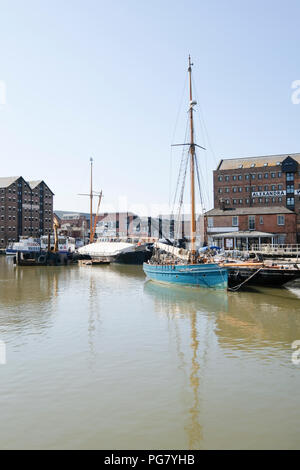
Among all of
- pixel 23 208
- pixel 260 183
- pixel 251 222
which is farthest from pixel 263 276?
pixel 23 208

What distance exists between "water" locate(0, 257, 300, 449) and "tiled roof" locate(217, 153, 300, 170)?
230ft

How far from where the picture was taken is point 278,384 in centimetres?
1188

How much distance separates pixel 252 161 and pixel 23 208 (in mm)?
70398

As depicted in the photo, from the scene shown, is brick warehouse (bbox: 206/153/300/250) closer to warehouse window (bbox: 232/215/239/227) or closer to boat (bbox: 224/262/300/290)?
warehouse window (bbox: 232/215/239/227)

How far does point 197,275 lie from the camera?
105 feet

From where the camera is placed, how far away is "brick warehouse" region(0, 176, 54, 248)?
11012 cm

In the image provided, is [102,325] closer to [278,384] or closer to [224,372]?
[224,372]

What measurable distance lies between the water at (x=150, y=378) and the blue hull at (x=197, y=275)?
6.39 m

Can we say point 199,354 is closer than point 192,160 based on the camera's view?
Yes

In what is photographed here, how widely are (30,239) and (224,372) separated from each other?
72.5m

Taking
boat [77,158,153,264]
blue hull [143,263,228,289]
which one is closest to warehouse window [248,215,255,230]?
boat [77,158,153,264]

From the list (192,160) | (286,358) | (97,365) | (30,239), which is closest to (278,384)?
(286,358)

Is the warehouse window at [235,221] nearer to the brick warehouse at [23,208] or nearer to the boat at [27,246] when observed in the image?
the boat at [27,246]

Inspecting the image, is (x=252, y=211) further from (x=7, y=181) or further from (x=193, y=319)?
(x=7, y=181)
